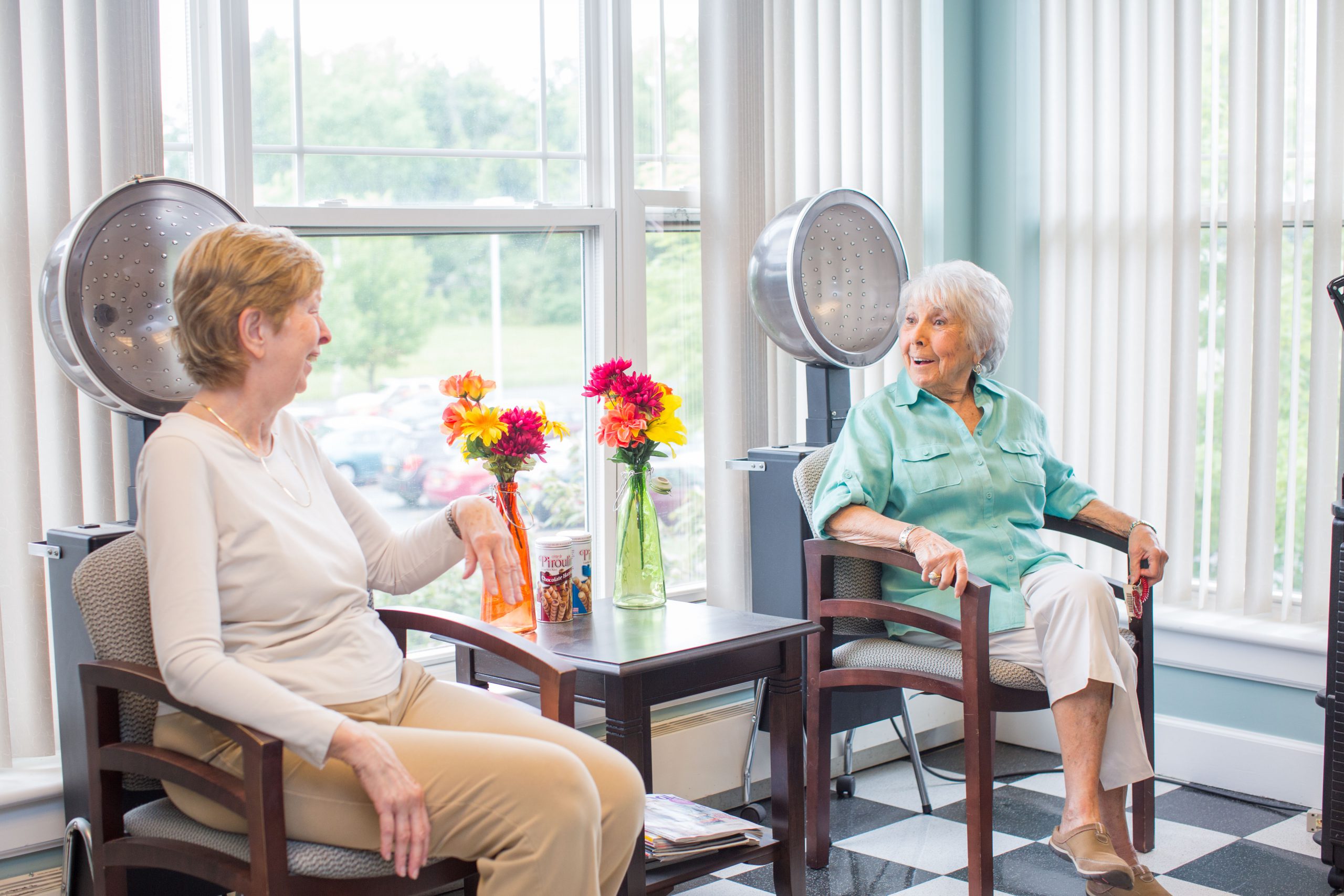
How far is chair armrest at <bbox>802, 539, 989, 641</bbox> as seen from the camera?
2.35m

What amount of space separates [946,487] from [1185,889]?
0.95m

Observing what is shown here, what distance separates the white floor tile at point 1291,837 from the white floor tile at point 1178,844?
7 cm

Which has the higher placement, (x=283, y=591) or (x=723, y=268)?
(x=723, y=268)

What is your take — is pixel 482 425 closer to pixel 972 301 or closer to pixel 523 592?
pixel 523 592

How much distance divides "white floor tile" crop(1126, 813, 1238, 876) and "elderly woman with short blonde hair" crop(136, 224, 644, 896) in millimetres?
1461

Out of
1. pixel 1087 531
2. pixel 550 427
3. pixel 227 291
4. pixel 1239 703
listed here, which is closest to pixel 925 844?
pixel 1087 531

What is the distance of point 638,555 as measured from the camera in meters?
2.52

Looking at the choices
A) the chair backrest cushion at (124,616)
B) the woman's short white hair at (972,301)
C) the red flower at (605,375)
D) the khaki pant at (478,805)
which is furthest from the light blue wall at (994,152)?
the chair backrest cushion at (124,616)

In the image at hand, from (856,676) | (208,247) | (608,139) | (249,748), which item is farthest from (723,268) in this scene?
(249,748)

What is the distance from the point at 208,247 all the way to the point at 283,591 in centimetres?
Result: 50

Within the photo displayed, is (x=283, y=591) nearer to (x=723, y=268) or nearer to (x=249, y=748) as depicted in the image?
(x=249, y=748)

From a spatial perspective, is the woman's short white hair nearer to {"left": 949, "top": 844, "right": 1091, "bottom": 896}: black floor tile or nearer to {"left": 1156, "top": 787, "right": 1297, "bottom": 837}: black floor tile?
{"left": 949, "top": 844, "right": 1091, "bottom": 896}: black floor tile

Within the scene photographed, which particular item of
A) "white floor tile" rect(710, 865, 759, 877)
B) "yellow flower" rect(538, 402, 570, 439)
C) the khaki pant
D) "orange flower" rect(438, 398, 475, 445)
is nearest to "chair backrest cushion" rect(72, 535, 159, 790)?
the khaki pant

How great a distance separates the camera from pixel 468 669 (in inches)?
95.4
